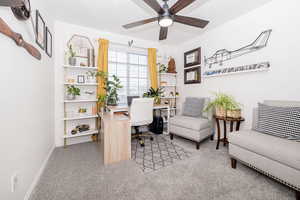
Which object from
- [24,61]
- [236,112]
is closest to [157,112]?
[236,112]

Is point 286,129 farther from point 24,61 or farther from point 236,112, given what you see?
point 24,61

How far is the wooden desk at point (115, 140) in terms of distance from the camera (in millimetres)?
1918

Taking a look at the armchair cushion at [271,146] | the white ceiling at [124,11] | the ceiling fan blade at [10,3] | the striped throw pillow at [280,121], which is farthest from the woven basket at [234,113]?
the ceiling fan blade at [10,3]

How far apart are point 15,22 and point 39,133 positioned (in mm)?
1272

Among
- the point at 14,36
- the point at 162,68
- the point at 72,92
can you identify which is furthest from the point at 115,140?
the point at 162,68

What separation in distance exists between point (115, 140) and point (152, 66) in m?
2.35

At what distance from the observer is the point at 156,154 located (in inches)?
87.0

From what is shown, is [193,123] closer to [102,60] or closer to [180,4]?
[180,4]

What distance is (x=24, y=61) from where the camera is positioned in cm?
125

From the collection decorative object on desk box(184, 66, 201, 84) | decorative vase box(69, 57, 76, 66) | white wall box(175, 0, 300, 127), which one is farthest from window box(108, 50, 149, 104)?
white wall box(175, 0, 300, 127)

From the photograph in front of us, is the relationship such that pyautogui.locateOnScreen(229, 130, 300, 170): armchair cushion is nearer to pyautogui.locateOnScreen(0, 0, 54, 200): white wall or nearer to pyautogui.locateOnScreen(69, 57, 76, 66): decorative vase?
pyautogui.locateOnScreen(0, 0, 54, 200): white wall

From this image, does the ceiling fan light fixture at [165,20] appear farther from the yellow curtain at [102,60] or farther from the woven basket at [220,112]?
the woven basket at [220,112]

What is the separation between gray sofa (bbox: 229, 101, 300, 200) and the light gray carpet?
197 mm

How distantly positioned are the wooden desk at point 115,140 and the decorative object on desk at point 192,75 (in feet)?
7.41
